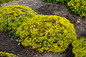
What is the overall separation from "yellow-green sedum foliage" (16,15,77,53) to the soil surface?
0.46 feet

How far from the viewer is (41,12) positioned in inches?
200

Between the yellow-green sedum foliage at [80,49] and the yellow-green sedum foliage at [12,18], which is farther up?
the yellow-green sedum foliage at [12,18]

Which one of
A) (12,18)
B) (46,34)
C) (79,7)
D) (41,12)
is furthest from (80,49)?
(41,12)

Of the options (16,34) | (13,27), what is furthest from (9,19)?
(16,34)

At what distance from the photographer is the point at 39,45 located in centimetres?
330

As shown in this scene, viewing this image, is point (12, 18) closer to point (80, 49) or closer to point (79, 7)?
point (80, 49)

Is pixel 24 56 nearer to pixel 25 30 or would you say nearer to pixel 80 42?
pixel 25 30

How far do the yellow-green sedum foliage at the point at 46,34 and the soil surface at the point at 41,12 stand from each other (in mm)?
142

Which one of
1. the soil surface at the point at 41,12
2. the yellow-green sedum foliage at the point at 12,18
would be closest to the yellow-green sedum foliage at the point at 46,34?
the soil surface at the point at 41,12

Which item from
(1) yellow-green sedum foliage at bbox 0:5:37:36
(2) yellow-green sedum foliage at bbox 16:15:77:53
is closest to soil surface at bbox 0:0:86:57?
(2) yellow-green sedum foliage at bbox 16:15:77:53

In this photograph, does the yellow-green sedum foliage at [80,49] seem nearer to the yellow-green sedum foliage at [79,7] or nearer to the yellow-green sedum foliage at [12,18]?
the yellow-green sedum foliage at [12,18]

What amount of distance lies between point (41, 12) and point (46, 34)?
1938mm

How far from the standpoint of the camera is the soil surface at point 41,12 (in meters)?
3.37

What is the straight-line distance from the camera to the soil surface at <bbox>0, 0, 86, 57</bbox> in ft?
11.0
